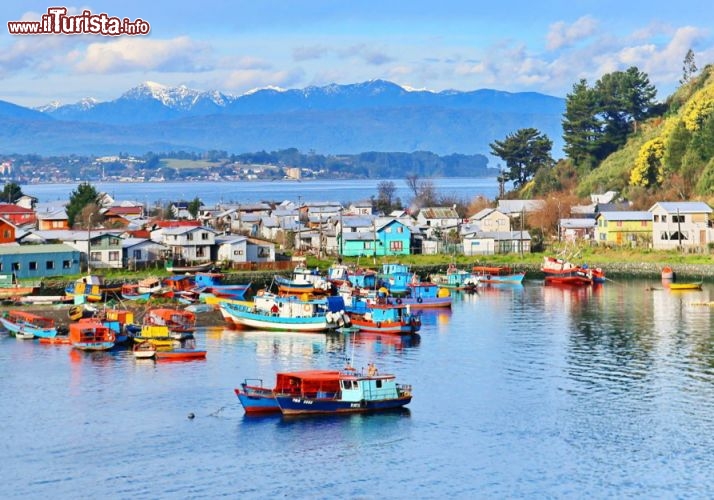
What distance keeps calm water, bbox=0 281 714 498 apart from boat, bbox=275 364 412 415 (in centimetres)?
38

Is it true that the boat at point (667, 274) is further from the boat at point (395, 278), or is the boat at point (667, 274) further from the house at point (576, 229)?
the house at point (576, 229)

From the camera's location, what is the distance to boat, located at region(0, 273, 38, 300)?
4525cm

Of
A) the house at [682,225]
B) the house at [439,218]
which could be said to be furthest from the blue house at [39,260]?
the house at [682,225]

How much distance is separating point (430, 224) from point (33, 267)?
28.8 metres

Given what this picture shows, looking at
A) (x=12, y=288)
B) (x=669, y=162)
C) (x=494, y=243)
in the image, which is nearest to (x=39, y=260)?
(x=12, y=288)

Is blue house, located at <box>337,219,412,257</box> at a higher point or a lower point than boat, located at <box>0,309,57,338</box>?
higher

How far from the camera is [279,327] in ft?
126

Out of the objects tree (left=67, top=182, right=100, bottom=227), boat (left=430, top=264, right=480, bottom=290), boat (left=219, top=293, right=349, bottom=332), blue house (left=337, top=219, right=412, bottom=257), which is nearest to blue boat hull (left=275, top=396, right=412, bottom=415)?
boat (left=219, top=293, right=349, bottom=332)

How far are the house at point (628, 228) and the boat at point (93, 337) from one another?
119ft

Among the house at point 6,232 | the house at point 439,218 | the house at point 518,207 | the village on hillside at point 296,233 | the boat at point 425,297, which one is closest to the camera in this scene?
the boat at point 425,297

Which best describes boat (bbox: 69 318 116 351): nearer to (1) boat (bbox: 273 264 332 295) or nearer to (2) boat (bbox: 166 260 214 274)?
(1) boat (bbox: 273 264 332 295)

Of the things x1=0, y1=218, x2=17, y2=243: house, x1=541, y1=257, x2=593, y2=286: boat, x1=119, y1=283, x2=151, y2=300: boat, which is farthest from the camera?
x1=0, y1=218, x2=17, y2=243: house

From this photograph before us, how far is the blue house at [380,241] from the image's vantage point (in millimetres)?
62094

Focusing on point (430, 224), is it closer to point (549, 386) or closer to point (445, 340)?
point (445, 340)
